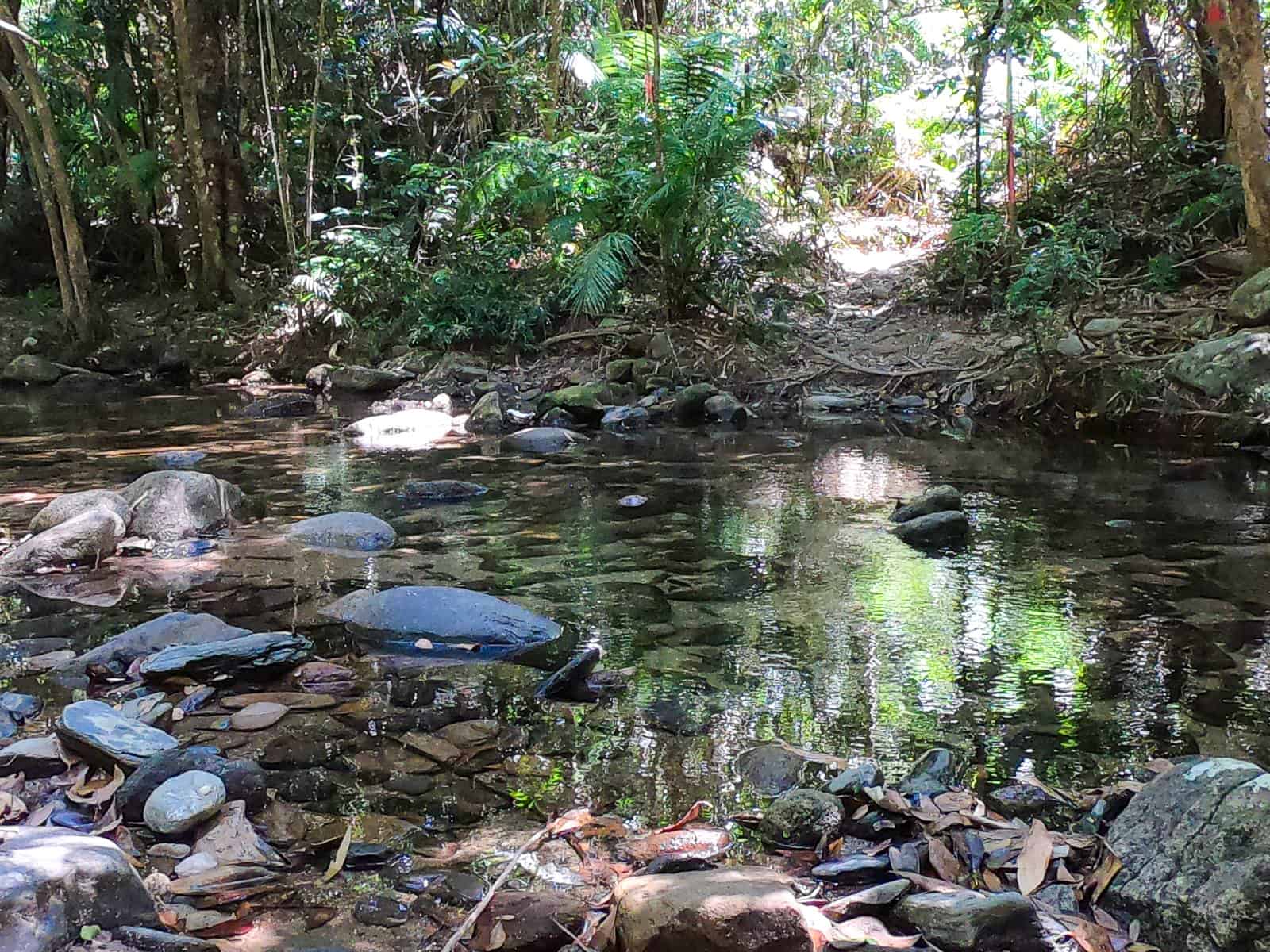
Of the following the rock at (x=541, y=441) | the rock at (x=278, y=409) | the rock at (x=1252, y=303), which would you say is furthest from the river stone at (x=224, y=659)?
the rock at (x=1252, y=303)

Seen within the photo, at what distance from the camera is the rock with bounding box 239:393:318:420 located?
9203 millimetres

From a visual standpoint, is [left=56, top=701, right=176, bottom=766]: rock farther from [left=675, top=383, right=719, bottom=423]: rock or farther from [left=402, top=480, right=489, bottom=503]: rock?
[left=675, top=383, right=719, bottom=423]: rock

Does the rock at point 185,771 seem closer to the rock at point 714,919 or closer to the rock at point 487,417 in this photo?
the rock at point 714,919

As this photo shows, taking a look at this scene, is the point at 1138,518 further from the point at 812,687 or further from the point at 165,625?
the point at 165,625

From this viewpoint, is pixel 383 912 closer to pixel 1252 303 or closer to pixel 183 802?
pixel 183 802

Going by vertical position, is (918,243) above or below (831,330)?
above

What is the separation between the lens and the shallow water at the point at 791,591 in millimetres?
2623

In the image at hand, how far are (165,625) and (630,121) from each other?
7.43 metres

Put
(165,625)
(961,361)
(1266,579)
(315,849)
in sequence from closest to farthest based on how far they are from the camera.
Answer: (315,849)
(165,625)
(1266,579)
(961,361)

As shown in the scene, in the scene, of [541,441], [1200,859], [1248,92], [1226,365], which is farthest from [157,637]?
[1248,92]

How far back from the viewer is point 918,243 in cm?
1328

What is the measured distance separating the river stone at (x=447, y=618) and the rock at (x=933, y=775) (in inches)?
54.1

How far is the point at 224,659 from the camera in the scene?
9.91 feet

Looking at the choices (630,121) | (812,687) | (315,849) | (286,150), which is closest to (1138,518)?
(812,687)
